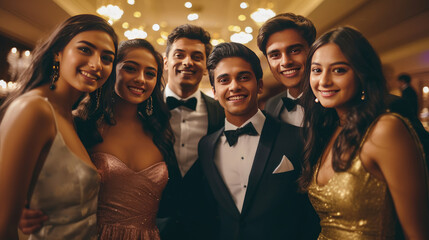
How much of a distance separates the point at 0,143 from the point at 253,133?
4.77 ft

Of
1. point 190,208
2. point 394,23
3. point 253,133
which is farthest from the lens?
point 394,23

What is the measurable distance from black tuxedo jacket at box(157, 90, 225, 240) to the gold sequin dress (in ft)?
3.41

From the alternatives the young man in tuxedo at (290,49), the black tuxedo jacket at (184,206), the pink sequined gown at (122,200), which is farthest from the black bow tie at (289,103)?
the pink sequined gown at (122,200)

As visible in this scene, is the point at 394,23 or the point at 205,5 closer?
the point at 394,23

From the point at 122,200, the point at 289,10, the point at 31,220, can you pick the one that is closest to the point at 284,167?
the point at 122,200

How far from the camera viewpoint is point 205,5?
254 inches

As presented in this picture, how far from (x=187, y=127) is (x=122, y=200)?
35.6 inches

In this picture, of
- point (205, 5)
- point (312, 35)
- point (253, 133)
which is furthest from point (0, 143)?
point (205, 5)

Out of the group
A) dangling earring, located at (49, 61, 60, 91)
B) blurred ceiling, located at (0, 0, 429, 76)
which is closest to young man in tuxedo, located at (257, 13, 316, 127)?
dangling earring, located at (49, 61, 60, 91)

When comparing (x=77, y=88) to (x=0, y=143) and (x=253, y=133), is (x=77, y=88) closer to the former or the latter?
(x=0, y=143)

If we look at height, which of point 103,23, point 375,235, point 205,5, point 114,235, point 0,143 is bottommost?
point 114,235

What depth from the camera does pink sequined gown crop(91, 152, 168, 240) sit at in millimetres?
1849

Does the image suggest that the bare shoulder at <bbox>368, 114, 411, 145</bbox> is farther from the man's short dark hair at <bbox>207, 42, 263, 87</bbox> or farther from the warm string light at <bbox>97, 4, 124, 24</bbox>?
the warm string light at <bbox>97, 4, 124, 24</bbox>

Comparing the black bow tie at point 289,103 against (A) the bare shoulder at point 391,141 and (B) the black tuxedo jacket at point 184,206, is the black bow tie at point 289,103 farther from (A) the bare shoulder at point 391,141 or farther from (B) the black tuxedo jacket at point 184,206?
(A) the bare shoulder at point 391,141
